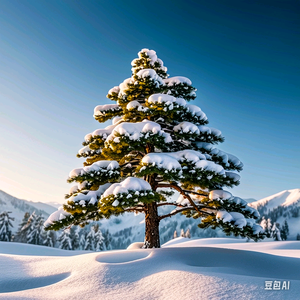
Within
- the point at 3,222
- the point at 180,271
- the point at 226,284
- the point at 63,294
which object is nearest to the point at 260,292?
the point at 226,284

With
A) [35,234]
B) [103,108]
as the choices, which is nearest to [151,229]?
[103,108]

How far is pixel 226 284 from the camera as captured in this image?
11.5 ft

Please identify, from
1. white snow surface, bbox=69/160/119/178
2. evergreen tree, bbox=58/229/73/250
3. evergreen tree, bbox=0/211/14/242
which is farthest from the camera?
evergreen tree, bbox=58/229/73/250

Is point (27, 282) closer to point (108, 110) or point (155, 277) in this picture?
point (155, 277)

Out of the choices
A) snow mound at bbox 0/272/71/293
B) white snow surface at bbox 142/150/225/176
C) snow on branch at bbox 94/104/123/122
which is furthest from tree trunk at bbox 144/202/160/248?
snow on branch at bbox 94/104/123/122

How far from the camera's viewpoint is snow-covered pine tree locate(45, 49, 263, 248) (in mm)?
6449

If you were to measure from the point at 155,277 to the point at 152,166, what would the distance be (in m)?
3.01

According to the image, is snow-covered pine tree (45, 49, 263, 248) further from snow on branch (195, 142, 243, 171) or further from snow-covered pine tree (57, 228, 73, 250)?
snow-covered pine tree (57, 228, 73, 250)

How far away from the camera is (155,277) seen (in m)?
4.04

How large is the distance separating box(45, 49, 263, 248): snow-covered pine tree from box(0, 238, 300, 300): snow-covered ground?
4.34 ft

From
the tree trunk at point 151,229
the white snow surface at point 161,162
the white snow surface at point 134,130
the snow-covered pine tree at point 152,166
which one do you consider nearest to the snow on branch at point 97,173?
the snow-covered pine tree at point 152,166

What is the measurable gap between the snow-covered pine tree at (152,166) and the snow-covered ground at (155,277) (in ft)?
4.34

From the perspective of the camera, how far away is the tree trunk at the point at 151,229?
7652 mm

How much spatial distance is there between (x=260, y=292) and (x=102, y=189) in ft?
17.8
